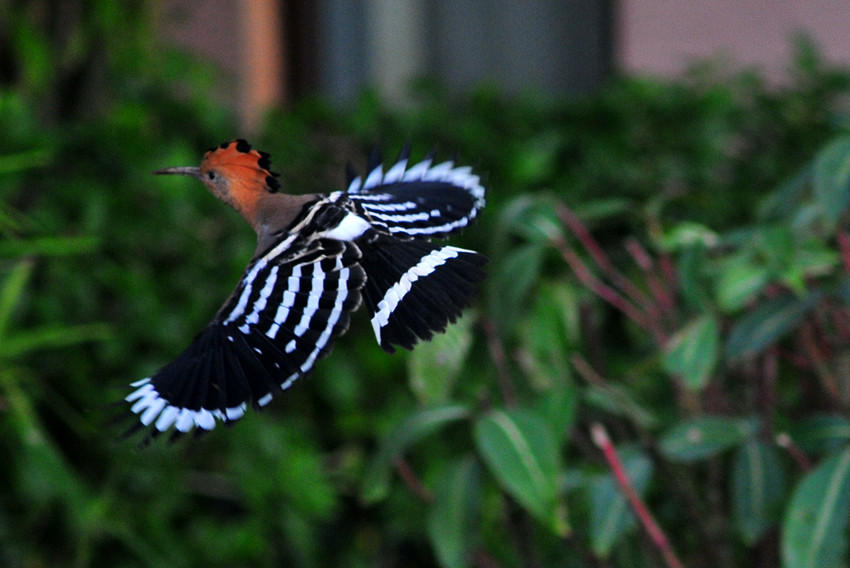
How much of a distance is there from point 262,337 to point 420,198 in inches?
5.6

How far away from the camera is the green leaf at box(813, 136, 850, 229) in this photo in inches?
39.0

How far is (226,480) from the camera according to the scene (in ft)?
6.91

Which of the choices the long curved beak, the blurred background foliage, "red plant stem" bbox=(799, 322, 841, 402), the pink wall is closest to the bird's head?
the long curved beak

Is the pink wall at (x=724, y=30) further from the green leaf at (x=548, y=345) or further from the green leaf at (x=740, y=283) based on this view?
the green leaf at (x=740, y=283)

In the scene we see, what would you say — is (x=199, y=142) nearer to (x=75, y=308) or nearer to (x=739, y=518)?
(x=75, y=308)

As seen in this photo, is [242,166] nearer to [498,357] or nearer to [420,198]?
[420,198]

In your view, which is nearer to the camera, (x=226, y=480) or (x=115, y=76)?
(x=226, y=480)

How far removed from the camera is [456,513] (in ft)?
3.88

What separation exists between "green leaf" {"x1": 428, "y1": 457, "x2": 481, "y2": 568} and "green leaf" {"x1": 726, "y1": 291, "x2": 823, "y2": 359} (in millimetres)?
335

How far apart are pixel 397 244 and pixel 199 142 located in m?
2.09

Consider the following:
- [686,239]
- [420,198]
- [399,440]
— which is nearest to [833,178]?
[686,239]

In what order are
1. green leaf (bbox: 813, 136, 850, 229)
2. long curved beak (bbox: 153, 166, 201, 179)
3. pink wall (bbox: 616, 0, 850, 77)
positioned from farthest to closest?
pink wall (bbox: 616, 0, 850, 77) → green leaf (bbox: 813, 136, 850, 229) → long curved beak (bbox: 153, 166, 201, 179)

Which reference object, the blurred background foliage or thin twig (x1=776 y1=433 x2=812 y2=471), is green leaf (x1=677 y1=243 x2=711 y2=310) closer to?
the blurred background foliage

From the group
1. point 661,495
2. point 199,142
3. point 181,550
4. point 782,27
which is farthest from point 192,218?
point 782,27
